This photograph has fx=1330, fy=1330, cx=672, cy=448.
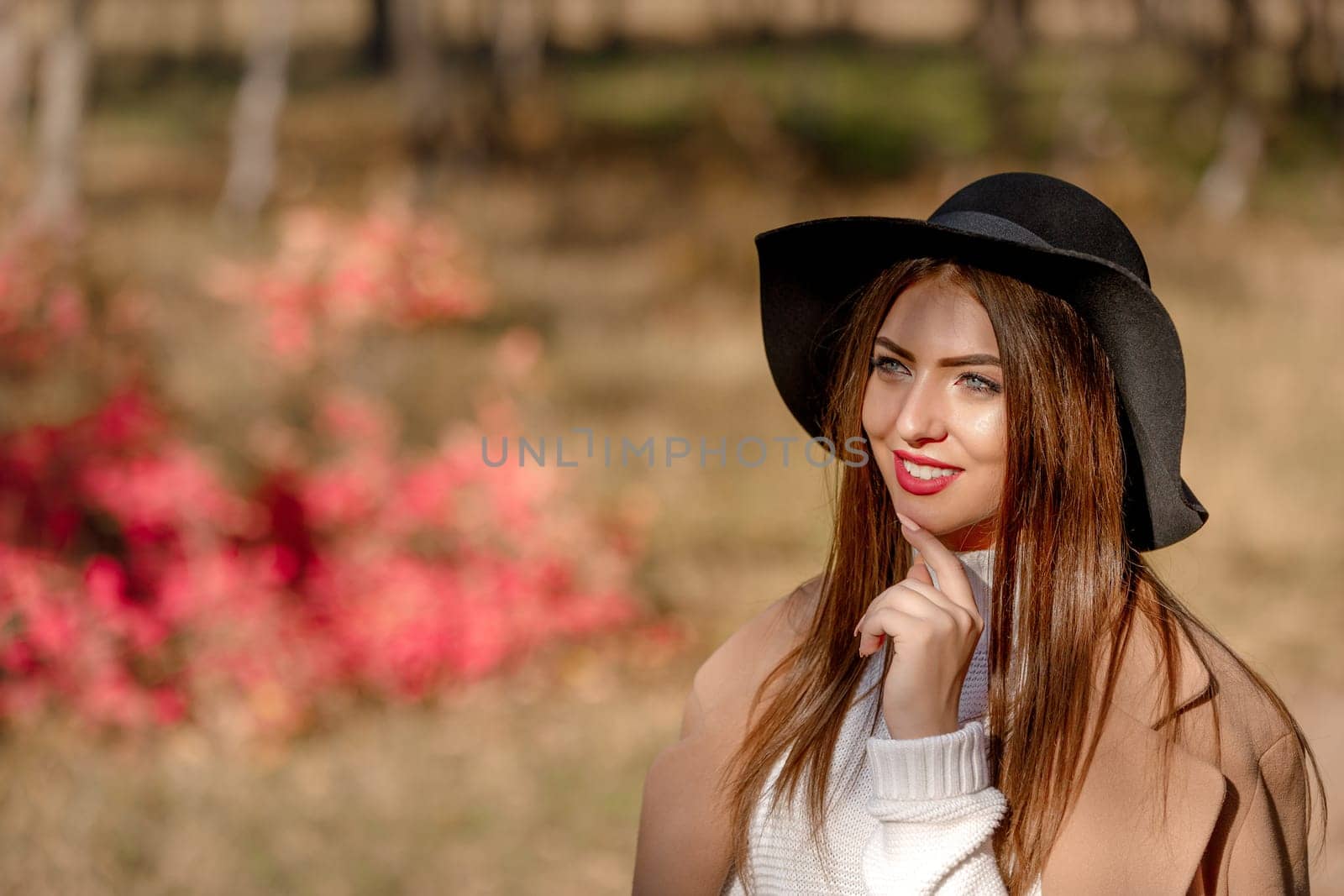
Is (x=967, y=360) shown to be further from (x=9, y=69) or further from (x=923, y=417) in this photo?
(x=9, y=69)

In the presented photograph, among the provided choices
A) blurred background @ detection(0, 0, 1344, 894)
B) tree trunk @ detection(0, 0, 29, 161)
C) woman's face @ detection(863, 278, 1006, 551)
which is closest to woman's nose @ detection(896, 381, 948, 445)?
woman's face @ detection(863, 278, 1006, 551)

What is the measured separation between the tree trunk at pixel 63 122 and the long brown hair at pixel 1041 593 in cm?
833

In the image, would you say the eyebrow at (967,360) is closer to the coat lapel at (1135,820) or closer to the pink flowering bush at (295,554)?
the coat lapel at (1135,820)

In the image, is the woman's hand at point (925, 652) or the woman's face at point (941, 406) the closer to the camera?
the woman's hand at point (925, 652)

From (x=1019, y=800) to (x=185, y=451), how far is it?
13.6 ft

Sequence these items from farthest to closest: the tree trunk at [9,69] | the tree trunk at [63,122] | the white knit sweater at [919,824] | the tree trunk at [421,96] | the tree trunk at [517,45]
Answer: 1. the tree trunk at [517,45]
2. the tree trunk at [421,96]
3. the tree trunk at [63,122]
4. the tree trunk at [9,69]
5. the white knit sweater at [919,824]

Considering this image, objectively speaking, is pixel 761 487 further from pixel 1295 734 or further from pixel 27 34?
pixel 27 34

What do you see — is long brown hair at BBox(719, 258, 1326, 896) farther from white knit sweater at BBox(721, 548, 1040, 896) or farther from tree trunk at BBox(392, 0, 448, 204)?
tree trunk at BBox(392, 0, 448, 204)

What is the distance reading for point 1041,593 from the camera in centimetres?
167

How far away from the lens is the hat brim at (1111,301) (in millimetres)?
1597

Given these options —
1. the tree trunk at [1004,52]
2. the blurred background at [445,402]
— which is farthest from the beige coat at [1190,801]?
the tree trunk at [1004,52]

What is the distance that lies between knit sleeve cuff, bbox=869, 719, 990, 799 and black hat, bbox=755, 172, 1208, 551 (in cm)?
42

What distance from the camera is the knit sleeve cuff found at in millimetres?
1517

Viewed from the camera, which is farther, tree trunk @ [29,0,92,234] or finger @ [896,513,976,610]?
tree trunk @ [29,0,92,234]
